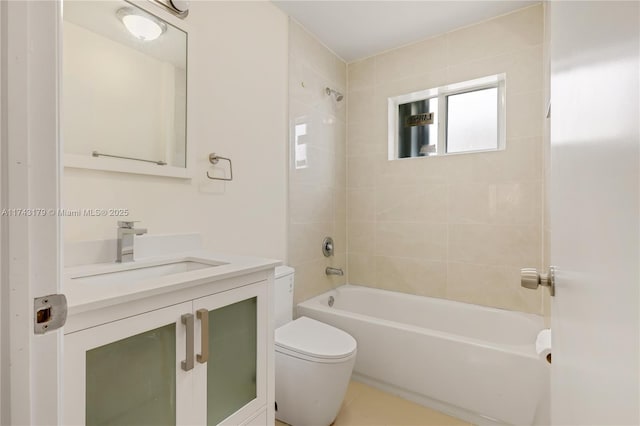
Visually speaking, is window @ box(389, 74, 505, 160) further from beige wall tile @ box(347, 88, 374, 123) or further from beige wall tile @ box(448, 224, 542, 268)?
beige wall tile @ box(448, 224, 542, 268)

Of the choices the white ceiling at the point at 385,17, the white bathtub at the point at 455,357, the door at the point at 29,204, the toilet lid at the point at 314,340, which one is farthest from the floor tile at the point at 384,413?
the white ceiling at the point at 385,17

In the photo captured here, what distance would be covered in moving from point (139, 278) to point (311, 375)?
2.98 feet

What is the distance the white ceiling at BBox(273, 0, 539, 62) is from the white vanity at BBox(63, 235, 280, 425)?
6.10 feet

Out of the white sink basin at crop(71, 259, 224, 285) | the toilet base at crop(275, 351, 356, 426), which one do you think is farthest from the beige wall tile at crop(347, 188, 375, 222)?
the white sink basin at crop(71, 259, 224, 285)

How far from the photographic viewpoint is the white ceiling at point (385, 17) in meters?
2.01

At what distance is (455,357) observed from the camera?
1.67 m

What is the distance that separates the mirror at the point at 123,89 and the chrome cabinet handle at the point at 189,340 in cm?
75

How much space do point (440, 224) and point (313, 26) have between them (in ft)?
5.98

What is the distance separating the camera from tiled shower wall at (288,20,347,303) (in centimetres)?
222

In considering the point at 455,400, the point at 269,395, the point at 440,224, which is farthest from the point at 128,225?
the point at 440,224

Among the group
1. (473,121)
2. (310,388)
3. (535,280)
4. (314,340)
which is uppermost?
(473,121)

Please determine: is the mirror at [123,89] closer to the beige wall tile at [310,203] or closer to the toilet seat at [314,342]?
the beige wall tile at [310,203]

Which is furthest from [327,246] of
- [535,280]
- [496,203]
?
[535,280]

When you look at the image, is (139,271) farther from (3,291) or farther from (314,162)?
(314,162)
